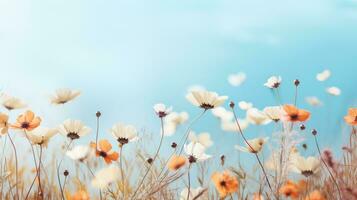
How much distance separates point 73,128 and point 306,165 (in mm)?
617

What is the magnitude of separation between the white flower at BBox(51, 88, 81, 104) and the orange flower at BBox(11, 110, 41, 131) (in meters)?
0.19

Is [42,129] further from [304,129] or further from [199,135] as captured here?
[304,129]

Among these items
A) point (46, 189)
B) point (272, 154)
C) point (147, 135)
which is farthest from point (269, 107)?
point (46, 189)

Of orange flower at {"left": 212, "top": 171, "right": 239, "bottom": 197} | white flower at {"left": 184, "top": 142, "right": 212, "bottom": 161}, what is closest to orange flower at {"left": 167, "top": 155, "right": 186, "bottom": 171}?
white flower at {"left": 184, "top": 142, "right": 212, "bottom": 161}

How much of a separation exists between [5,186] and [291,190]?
0.86m

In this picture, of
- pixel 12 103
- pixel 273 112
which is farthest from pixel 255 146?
pixel 12 103

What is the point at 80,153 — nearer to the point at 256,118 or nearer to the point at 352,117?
the point at 256,118

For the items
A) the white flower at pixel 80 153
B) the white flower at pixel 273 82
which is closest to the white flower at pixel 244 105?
the white flower at pixel 273 82

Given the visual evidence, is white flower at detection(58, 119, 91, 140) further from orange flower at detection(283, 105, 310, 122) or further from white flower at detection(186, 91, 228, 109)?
orange flower at detection(283, 105, 310, 122)

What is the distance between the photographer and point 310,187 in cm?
178

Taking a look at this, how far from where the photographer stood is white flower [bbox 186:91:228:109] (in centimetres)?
159

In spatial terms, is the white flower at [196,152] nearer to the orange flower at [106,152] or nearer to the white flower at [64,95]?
the orange flower at [106,152]

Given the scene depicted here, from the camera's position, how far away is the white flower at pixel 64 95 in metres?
1.74

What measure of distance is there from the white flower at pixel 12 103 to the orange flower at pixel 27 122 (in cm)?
26
